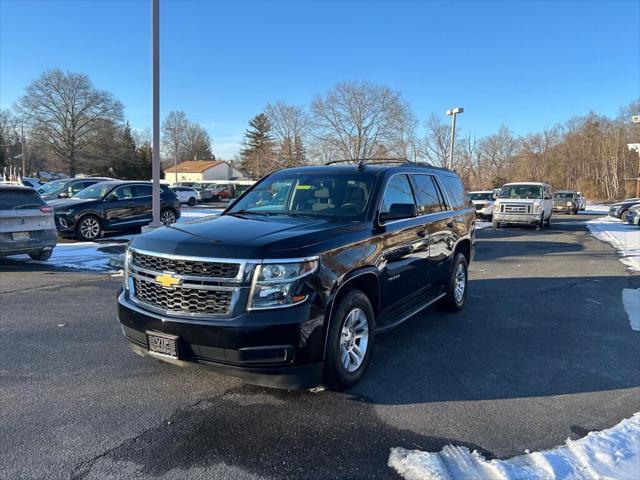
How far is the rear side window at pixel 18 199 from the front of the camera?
28.8 feet

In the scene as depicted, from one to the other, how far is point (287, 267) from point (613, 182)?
234ft

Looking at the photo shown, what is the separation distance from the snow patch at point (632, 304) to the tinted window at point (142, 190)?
13.4 metres

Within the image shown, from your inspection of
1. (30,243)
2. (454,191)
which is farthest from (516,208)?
(30,243)

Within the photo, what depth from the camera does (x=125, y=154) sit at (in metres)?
70.2

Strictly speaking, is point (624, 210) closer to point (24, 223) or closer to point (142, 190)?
point (142, 190)

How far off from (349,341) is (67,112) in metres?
70.1

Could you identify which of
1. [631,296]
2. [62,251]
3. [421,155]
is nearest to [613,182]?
[421,155]

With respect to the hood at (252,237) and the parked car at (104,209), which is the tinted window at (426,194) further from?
the parked car at (104,209)

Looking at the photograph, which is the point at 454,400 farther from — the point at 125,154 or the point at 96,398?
the point at 125,154

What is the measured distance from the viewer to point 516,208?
19.9m

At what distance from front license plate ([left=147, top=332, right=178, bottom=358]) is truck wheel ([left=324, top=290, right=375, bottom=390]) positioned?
1.12 m

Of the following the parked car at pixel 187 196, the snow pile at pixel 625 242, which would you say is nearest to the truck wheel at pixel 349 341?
the snow pile at pixel 625 242

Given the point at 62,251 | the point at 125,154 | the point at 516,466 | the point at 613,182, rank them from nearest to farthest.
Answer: the point at 516,466
the point at 62,251
the point at 613,182
the point at 125,154

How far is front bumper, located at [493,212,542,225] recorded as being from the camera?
771 inches
